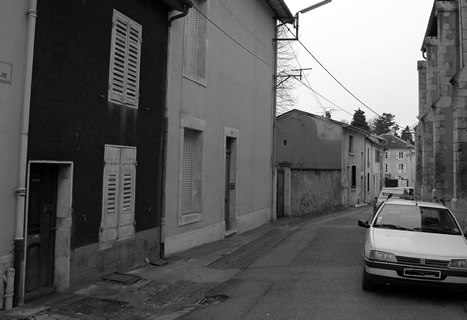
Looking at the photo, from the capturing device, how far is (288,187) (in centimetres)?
2044

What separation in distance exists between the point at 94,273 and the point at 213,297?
1.90 m

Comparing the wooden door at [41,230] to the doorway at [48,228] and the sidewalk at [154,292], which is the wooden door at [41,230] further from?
the sidewalk at [154,292]

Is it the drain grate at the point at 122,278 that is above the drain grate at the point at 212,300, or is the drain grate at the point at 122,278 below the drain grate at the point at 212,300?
above

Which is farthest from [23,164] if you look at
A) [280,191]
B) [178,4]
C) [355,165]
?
[355,165]

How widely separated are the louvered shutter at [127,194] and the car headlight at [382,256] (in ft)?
13.6

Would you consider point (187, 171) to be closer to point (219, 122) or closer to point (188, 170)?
point (188, 170)

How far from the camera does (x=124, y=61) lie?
7.77 meters

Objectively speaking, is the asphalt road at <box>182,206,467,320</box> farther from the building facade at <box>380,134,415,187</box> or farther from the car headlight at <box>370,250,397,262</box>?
the building facade at <box>380,134,415,187</box>

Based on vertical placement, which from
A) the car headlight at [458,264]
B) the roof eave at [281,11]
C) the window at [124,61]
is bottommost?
the car headlight at [458,264]

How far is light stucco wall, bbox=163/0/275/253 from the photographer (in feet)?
32.2

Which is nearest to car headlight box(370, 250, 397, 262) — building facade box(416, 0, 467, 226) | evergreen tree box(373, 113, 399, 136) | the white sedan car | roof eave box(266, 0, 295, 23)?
the white sedan car

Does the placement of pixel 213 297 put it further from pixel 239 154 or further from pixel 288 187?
pixel 288 187

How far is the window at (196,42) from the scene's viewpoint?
10.6 m

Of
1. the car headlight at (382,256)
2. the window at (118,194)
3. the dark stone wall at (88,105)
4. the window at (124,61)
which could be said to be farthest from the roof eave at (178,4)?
the car headlight at (382,256)
